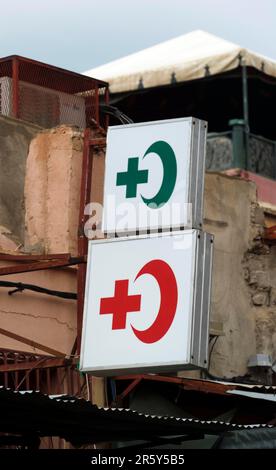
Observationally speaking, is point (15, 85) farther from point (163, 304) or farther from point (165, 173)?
point (163, 304)

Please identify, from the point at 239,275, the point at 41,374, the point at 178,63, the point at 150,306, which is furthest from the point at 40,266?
the point at 178,63

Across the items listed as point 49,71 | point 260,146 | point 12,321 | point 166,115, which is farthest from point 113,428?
point 166,115

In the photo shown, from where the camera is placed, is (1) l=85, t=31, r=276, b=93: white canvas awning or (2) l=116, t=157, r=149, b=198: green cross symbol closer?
(2) l=116, t=157, r=149, b=198: green cross symbol

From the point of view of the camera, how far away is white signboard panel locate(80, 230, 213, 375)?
1199 cm

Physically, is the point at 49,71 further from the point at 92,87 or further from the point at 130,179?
the point at 130,179

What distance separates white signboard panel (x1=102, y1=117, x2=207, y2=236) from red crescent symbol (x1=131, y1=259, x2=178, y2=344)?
0.40m

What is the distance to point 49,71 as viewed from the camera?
1730cm

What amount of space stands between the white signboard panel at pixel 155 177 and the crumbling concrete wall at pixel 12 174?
9.73ft

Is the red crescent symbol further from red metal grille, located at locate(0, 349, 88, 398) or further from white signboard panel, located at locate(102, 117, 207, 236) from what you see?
red metal grille, located at locate(0, 349, 88, 398)

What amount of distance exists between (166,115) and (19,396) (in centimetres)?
1630

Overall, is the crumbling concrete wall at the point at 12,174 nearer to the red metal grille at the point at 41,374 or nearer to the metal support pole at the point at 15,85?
the metal support pole at the point at 15,85

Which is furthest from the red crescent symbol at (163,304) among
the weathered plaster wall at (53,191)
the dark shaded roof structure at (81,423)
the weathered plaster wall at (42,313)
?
the weathered plaster wall at (53,191)

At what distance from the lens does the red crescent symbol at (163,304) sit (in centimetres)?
1204

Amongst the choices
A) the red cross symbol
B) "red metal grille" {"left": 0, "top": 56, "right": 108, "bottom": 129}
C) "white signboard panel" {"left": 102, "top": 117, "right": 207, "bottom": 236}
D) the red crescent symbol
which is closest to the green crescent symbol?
"white signboard panel" {"left": 102, "top": 117, "right": 207, "bottom": 236}
